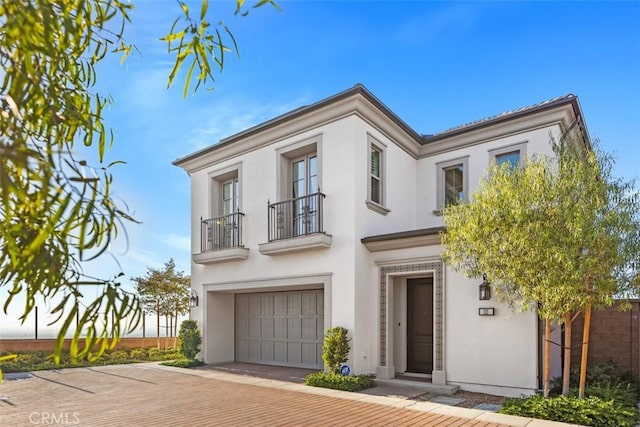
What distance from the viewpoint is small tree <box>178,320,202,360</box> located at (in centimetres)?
1259

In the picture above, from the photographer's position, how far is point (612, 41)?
843cm

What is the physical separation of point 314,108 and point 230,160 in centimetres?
343

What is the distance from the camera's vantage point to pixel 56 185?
1.42 m

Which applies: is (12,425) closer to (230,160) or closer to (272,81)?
(272,81)

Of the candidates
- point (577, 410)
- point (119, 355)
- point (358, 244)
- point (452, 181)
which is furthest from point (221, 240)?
point (577, 410)

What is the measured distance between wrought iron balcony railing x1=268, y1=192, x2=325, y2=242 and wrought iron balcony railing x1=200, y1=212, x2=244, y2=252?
4.05 feet

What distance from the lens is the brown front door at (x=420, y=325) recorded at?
10.0m

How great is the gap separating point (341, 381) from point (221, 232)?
19.1 feet

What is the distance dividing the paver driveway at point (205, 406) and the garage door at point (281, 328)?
2062mm

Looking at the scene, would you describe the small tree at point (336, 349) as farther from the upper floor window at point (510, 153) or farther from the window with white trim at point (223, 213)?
the upper floor window at point (510, 153)

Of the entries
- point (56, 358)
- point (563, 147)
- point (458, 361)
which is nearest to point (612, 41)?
point (563, 147)

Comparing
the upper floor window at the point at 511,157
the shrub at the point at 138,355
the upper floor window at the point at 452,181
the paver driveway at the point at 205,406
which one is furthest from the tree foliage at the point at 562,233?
the shrub at the point at 138,355

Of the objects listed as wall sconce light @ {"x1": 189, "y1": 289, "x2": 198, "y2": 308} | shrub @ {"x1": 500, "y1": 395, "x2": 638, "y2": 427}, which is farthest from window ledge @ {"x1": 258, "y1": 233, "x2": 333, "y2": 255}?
shrub @ {"x1": 500, "y1": 395, "x2": 638, "y2": 427}

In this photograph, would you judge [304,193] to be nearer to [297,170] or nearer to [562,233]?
[297,170]
